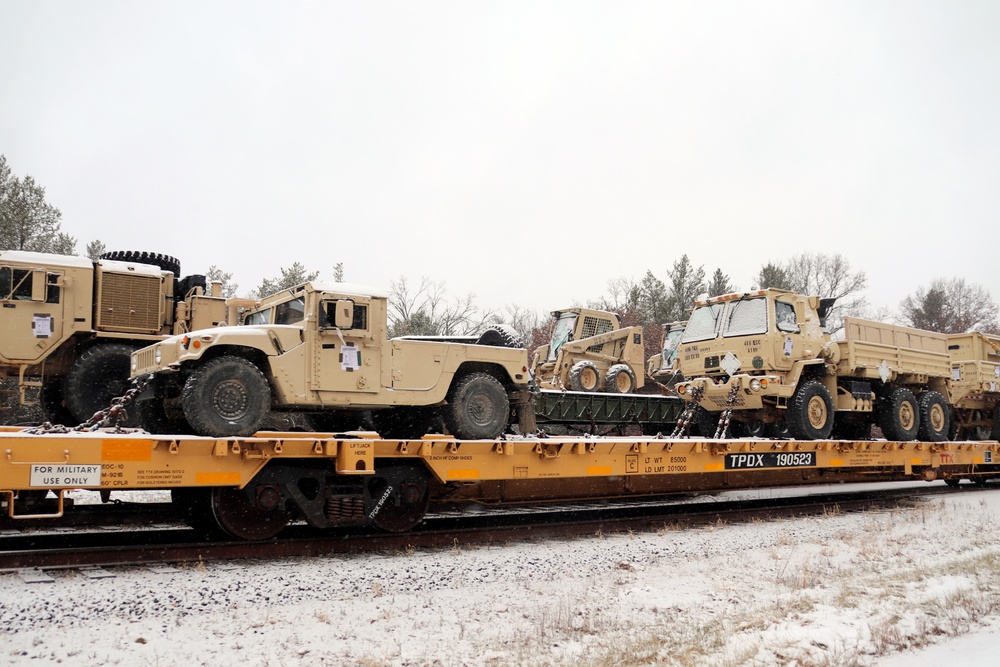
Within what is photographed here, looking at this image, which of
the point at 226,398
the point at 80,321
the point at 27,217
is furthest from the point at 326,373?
the point at 27,217

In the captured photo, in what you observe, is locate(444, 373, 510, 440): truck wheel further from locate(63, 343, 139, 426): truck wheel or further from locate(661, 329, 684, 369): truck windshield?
locate(661, 329, 684, 369): truck windshield

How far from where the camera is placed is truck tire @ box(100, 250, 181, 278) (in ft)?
41.2

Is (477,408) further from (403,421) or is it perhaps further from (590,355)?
(590,355)

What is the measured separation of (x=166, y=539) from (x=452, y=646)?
13.9 feet

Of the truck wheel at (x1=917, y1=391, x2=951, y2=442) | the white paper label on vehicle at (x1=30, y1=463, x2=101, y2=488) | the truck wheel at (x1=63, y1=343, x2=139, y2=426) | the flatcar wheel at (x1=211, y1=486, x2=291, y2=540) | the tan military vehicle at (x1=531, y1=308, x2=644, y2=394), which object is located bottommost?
the flatcar wheel at (x1=211, y1=486, x2=291, y2=540)

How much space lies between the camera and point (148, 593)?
235 inches

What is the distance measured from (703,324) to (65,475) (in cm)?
971

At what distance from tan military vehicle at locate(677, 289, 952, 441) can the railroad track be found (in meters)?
1.43

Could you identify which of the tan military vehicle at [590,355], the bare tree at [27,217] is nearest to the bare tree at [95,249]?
the bare tree at [27,217]

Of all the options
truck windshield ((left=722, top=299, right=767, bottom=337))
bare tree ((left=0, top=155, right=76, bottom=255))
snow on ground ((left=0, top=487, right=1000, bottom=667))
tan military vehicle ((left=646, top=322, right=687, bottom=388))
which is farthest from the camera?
bare tree ((left=0, top=155, right=76, bottom=255))

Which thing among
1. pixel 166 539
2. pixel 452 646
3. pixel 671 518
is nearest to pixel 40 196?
pixel 166 539

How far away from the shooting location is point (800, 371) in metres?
11.9

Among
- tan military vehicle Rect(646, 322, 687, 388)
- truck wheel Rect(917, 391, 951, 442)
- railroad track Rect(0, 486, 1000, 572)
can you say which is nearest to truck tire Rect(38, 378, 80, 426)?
railroad track Rect(0, 486, 1000, 572)

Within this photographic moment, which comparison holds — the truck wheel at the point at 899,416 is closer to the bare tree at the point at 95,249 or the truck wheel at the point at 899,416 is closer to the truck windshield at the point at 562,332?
the truck windshield at the point at 562,332
